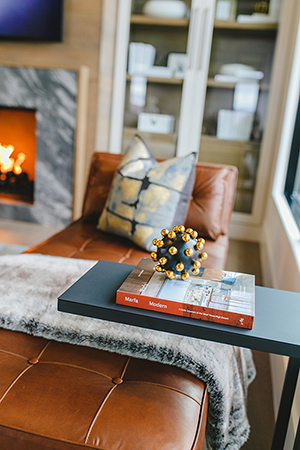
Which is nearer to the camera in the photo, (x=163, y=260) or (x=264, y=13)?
(x=163, y=260)

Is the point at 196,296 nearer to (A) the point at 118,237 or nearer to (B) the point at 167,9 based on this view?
(A) the point at 118,237

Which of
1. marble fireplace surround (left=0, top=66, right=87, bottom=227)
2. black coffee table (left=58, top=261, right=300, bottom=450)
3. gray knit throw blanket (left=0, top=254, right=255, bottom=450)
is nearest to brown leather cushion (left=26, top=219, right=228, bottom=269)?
gray knit throw blanket (left=0, top=254, right=255, bottom=450)

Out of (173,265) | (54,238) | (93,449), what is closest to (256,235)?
(54,238)

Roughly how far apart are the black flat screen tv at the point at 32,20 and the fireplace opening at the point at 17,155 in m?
0.63

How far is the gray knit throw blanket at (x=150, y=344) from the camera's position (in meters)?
0.95

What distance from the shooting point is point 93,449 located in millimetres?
724

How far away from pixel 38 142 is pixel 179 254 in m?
2.57

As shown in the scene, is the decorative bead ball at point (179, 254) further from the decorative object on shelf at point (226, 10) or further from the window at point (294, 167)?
the decorative object on shelf at point (226, 10)

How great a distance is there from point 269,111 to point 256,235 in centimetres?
106

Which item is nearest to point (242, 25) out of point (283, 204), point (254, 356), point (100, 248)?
point (283, 204)

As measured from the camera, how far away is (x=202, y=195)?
1.89 m

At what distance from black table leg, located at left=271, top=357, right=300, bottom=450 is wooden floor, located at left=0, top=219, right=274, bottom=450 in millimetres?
202

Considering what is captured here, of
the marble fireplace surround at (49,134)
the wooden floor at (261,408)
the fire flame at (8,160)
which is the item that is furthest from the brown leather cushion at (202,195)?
the fire flame at (8,160)

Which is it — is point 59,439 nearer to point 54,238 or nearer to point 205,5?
point 54,238
